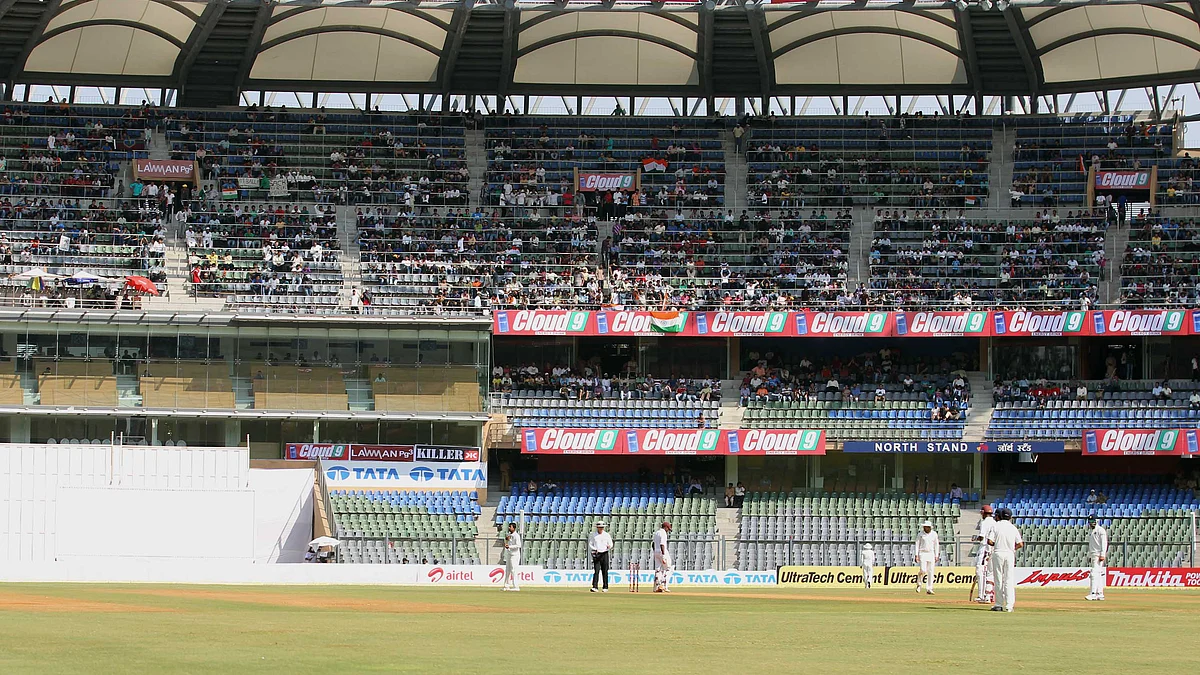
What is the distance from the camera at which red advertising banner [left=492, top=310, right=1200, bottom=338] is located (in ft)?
161

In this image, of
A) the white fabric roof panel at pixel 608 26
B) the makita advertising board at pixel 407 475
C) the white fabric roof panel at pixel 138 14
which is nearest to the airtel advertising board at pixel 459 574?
the makita advertising board at pixel 407 475

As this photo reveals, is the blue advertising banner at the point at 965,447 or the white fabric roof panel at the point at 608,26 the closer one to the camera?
the blue advertising banner at the point at 965,447

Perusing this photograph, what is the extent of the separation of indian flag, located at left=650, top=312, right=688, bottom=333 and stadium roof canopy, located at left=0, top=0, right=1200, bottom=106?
14.0m

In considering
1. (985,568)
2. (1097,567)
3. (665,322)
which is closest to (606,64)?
(665,322)

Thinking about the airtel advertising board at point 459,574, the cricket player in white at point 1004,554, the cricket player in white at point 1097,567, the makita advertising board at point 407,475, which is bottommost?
the airtel advertising board at point 459,574

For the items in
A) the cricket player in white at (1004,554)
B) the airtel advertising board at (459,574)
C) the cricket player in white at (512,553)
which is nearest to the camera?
the cricket player in white at (1004,554)

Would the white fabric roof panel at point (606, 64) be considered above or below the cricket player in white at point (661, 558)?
above

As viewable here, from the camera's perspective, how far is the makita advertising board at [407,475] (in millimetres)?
47844

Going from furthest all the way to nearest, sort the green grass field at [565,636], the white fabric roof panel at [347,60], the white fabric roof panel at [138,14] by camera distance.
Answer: the white fabric roof panel at [347,60] → the white fabric roof panel at [138,14] → the green grass field at [565,636]

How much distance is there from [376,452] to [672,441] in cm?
963

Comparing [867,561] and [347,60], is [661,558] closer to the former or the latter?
[867,561]

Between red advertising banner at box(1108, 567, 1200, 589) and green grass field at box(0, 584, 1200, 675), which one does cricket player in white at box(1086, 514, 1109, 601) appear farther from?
red advertising banner at box(1108, 567, 1200, 589)

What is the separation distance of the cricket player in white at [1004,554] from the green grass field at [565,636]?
549 mm

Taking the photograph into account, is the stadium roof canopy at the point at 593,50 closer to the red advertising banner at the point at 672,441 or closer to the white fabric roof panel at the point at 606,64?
the white fabric roof panel at the point at 606,64
